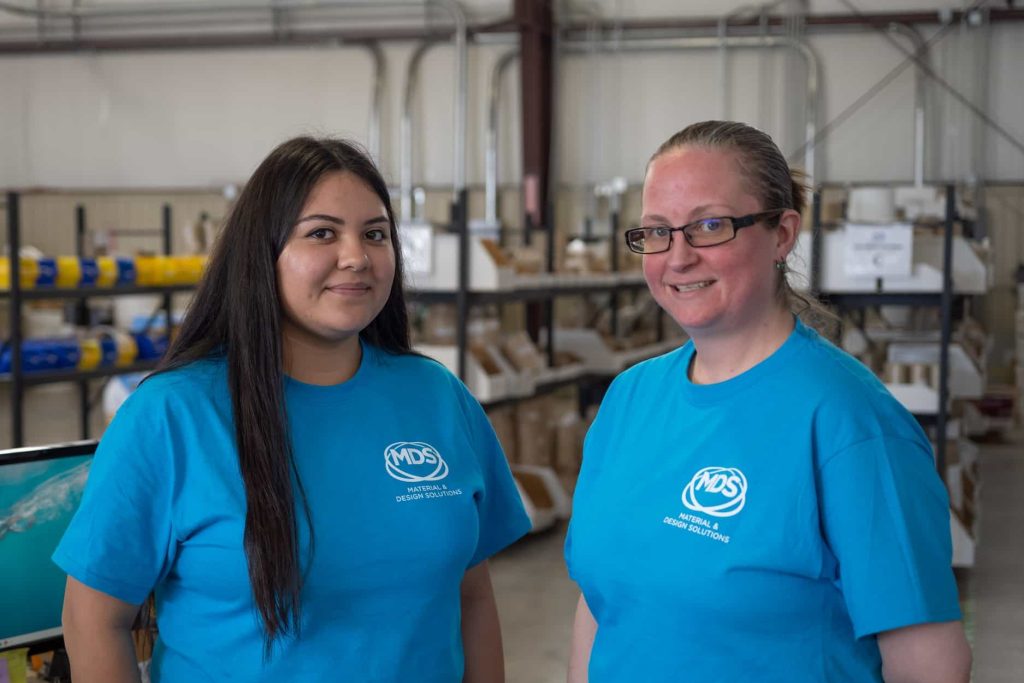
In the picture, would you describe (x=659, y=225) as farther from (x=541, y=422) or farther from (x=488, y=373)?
(x=541, y=422)

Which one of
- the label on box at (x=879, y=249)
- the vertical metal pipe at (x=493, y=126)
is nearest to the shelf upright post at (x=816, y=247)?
the label on box at (x=879, y=249)

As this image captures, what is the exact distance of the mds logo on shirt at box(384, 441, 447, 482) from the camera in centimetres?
170

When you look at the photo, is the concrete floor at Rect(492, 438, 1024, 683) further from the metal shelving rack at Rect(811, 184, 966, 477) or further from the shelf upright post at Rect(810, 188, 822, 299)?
the shelf upright post at Rect(810, 188, 822, 299)

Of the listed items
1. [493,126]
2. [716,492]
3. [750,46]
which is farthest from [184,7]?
[716,492]

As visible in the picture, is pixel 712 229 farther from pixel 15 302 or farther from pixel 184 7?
pixel 184 7

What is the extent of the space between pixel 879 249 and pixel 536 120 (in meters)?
7.24

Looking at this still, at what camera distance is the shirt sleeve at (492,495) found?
191 cm

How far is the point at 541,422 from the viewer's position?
266 inches

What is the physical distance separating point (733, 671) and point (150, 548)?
2.66 feet

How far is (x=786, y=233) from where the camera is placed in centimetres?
162

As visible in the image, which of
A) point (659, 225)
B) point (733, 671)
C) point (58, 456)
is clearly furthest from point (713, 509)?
point (58, 456)

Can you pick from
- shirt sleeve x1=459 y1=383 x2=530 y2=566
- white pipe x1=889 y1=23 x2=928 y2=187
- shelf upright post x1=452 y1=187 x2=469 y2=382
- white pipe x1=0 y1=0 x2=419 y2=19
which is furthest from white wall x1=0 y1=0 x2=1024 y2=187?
shirt sleeve x1=459 y1=383 x2=530 y2=566

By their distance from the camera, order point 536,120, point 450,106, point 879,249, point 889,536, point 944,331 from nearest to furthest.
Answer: point 889,536 → point 879,249 → point 944,331 → point 536,120 → point 450,106

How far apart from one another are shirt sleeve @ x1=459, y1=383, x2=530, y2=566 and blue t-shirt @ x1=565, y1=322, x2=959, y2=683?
0.91 feet
